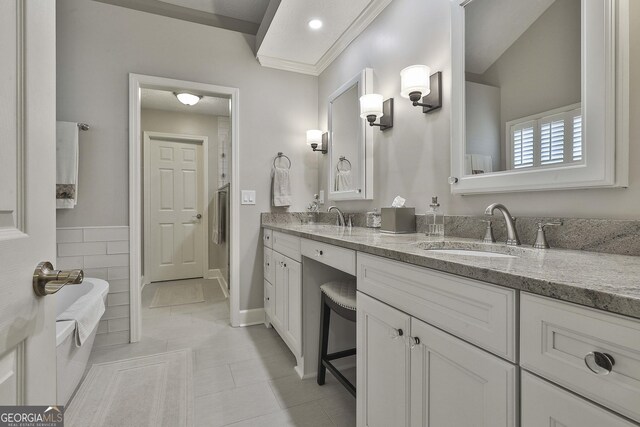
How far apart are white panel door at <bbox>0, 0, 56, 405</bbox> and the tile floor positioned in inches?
45.1

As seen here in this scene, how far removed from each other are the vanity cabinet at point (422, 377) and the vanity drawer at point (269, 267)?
1.26 meters

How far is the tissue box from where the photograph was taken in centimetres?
163

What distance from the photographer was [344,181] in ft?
7.95

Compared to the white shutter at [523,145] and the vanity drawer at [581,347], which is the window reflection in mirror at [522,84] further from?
the vanity drawer at [581,347]

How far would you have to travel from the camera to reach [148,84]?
2381 millimetres

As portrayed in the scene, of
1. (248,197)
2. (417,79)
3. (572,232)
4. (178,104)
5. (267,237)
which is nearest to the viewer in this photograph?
(572,232)

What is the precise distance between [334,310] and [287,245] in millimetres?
645

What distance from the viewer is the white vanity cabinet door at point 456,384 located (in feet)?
2.12

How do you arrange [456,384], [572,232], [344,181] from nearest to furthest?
1. [456,384]
2. [572,232]
3. [344,181]

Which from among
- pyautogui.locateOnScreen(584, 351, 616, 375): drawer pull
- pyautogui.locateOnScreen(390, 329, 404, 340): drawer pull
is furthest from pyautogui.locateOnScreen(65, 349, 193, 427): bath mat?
pyautogui.locateOnScreen(584, 351, 616, 375): drawer pull

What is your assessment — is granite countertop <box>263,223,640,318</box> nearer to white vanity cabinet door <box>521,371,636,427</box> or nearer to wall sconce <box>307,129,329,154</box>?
white vanity cabinet door <box>521,371,636,427</box>

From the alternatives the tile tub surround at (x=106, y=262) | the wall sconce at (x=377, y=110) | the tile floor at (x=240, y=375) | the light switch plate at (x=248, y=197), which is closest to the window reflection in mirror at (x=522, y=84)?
the wall sconce at (x=377, y=110)

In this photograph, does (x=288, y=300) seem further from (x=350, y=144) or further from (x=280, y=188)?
(x=350, y=144)

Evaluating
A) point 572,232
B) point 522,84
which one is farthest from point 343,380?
point 522,84
